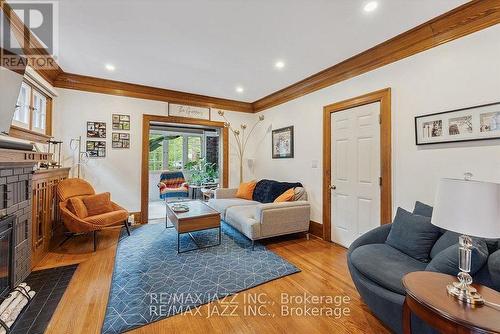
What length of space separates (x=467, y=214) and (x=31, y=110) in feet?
15.0

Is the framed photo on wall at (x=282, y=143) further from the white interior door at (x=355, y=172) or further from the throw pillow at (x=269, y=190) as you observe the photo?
the white interior door at (x=355, y=172)

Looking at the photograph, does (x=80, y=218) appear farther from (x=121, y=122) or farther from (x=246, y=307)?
(x=246, y=307)

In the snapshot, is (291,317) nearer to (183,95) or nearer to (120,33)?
(120,33)

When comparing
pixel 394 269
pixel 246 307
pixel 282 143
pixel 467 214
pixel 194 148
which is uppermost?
pixel 194 148

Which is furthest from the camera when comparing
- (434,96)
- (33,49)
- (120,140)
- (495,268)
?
(120,140)

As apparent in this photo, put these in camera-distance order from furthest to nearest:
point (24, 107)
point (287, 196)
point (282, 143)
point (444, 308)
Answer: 1. point (282, 143)
2. point (287, 196)
3. point (24, 107)
4. point (444, 308)

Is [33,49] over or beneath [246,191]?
over

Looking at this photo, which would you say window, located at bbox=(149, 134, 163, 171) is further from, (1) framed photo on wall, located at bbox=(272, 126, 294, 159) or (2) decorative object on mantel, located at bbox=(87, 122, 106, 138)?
(1) framed photo on wall, located at bbox=(272, 126, 294, 159)

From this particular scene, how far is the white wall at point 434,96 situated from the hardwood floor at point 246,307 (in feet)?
4.16

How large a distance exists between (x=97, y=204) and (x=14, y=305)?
171 centimetres

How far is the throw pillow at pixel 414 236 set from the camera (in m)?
1.86

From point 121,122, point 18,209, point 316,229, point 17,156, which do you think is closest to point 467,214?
point 316,229

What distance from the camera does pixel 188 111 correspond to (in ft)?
15.3

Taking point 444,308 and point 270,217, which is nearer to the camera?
point 444,308
